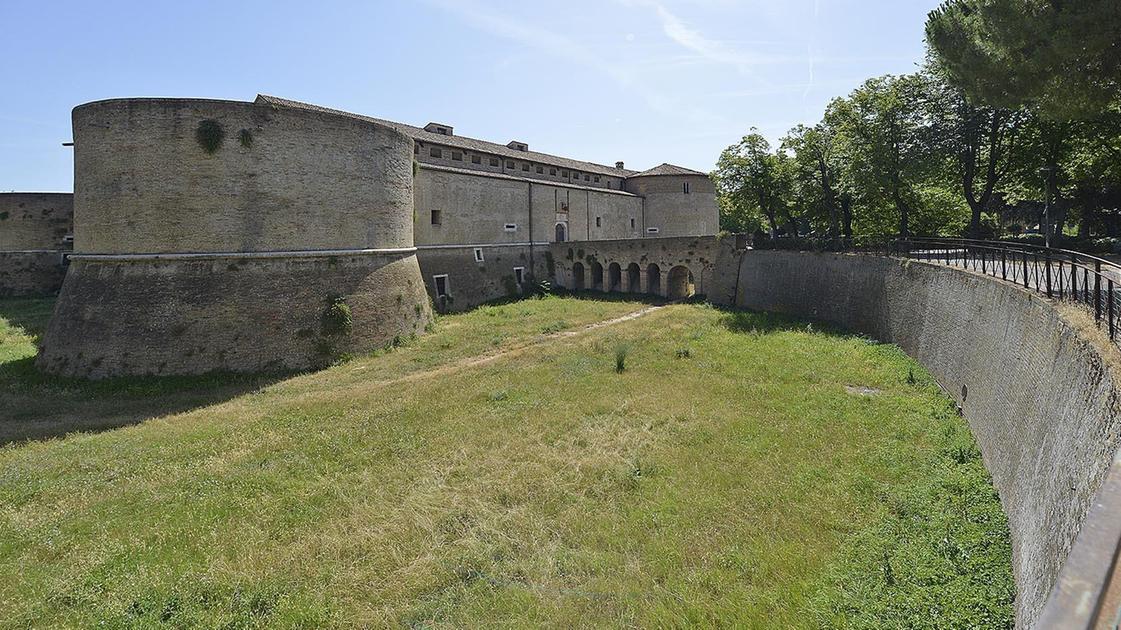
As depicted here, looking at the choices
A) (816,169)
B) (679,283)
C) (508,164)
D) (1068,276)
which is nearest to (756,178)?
(816,169)

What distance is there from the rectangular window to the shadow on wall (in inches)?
429

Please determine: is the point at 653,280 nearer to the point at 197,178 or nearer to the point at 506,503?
the point at 197,178

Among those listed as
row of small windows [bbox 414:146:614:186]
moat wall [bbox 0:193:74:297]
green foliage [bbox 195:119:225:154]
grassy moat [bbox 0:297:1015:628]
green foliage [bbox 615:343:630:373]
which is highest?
row of small windows [bbox 414:146:614:186]

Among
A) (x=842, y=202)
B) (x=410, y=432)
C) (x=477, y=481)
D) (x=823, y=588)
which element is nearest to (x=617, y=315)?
(x=842, y=202)

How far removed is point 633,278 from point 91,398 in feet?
84.9

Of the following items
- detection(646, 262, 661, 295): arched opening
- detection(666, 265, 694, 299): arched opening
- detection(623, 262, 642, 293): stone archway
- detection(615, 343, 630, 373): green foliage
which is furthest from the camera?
detection(623, 262, 642, 293): stone archway

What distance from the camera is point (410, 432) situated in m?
12.5

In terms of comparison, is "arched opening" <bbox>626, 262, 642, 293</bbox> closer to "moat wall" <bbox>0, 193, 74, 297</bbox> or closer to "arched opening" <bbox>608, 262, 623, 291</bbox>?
"arched opening" <bbox>608, 262, 623, 291</bbox>

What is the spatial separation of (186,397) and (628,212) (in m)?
33.5

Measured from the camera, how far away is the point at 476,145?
3369cm

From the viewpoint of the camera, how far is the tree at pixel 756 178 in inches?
1154

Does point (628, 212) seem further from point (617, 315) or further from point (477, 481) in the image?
point (477, 481)

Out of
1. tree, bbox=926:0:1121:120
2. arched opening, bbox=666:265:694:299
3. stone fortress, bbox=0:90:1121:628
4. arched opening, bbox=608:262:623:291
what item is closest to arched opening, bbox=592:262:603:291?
arched opening, bbox=608:262:623:291

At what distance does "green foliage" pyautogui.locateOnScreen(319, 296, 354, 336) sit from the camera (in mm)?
18875
